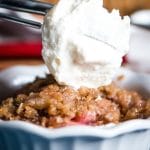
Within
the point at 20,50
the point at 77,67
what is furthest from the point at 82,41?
the point at 20,50

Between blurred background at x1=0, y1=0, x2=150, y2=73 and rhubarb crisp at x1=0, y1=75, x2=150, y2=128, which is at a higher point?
blurred background at x1=0, y1=0, x2=150, y2=73

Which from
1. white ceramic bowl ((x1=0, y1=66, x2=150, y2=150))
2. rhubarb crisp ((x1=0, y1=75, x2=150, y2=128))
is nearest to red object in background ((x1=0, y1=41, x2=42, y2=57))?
rhubarb crisp ((x1=0, y1=75, x2=150, y2=128))

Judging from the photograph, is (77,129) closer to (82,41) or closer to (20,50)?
(82,41)

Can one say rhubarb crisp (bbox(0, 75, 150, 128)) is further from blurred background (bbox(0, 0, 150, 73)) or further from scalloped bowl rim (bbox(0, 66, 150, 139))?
blurred background (bbox(0, 0, 150, 73))

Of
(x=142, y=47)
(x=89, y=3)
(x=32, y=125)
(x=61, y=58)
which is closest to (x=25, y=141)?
(x=32, y=125)

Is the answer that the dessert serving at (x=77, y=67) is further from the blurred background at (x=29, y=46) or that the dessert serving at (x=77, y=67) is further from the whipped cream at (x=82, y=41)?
the blurred background at (x=29, y=46)

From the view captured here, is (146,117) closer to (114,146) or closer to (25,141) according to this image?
(114,146)
